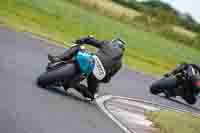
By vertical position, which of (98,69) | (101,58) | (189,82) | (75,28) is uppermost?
(101,58)

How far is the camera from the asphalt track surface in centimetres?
1120

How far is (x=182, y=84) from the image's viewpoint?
2034 centimetres

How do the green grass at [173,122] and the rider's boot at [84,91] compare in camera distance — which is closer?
the green grass at [173,122]

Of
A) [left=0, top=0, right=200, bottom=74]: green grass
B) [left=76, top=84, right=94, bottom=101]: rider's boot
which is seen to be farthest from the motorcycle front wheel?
[left=0, top=0, right=200, bottom=74]: green grass

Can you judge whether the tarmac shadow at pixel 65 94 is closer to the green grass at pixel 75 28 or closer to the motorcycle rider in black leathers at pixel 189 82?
the motorcycle rider in black leathers at pixel 189 82

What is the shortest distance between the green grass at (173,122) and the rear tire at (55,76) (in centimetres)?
204

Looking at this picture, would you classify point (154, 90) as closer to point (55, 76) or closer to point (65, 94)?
point (65, 94)

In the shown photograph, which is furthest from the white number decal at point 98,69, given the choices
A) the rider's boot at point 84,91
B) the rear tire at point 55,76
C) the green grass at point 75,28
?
the green grass at point 75,28

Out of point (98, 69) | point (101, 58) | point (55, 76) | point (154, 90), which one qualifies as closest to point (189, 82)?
point (154, 90)

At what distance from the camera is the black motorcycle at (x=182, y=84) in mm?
20250

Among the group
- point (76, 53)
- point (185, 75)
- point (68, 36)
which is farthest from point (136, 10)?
point (76, 53)

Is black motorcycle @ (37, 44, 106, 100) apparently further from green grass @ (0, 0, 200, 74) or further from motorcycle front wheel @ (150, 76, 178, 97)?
green grass @ (0, 0, 200, 74)

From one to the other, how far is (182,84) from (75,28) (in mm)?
17187

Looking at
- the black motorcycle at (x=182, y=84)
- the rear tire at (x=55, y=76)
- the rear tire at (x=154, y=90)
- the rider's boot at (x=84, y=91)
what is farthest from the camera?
the rear tire at (x=154, y=90)
